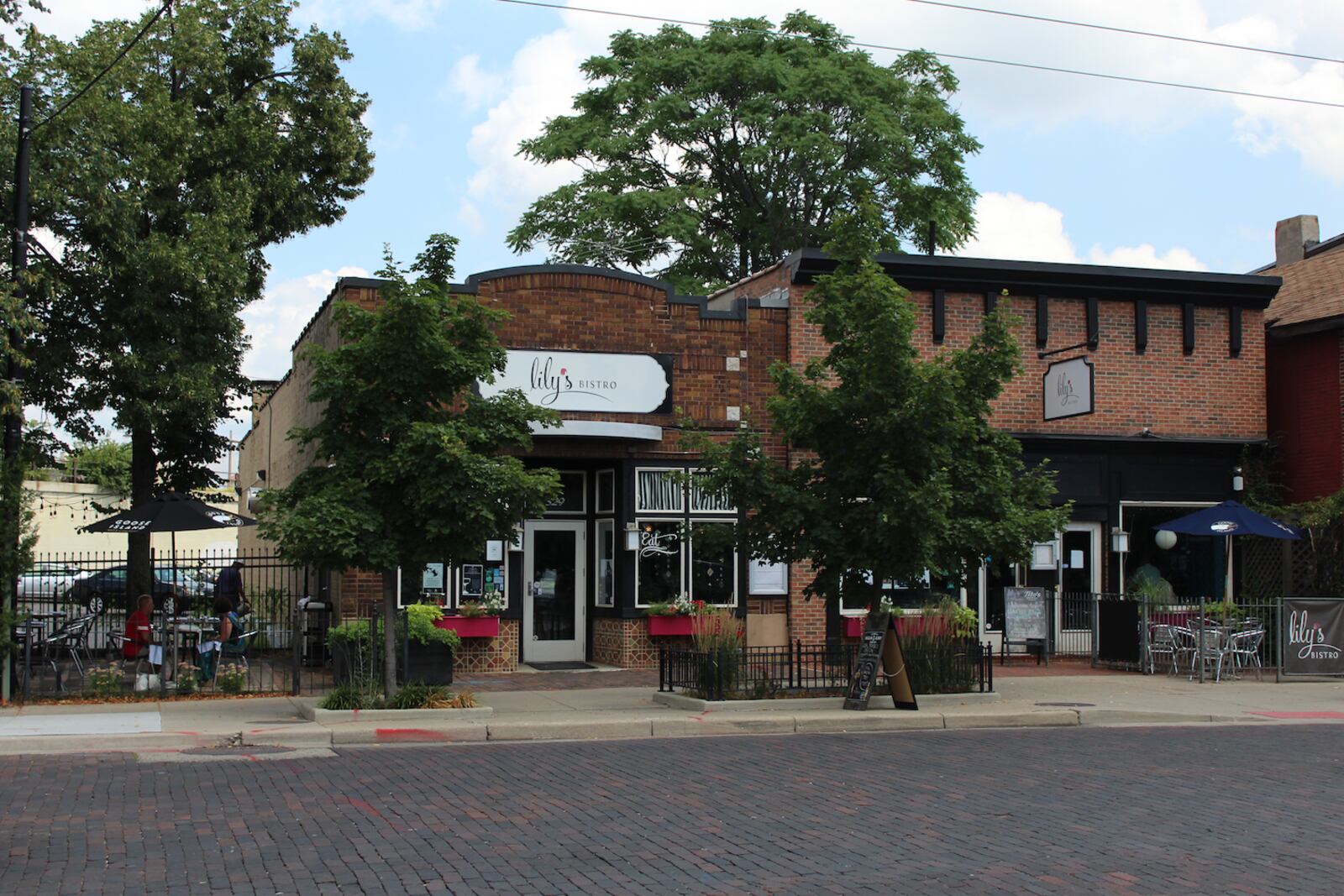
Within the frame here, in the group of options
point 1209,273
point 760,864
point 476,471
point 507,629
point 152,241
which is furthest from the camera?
point 1209,273

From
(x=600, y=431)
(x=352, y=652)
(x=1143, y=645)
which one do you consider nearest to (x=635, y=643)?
(x=600, y=431)

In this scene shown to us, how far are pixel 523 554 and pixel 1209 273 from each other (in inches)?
Answer: 518

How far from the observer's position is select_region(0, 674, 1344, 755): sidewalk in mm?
13289

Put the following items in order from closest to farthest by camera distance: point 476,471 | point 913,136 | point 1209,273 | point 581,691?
point 476,471, point 581,691, point 1209,273, point 913,136

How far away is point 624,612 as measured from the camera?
2034cm

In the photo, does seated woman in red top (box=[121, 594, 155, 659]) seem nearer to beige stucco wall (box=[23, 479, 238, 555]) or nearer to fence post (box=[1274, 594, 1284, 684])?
fence post (box=[1274, 594, 1284, 684])

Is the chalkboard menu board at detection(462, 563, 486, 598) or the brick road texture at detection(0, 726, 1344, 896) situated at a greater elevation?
the chalkboard menu board at detection(462, 563, 486, 598)

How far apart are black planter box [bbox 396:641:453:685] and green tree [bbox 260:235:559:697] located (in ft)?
5.54

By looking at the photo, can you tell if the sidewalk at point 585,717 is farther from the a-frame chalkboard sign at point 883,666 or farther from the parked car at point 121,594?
the parked car at point 121,594

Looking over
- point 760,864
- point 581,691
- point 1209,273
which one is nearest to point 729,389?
point 581,691

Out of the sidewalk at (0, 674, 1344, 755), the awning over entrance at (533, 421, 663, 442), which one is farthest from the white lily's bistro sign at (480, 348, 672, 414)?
the sidewalk at (0, 674, 1344, 755)

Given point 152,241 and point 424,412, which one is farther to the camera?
point 152,241

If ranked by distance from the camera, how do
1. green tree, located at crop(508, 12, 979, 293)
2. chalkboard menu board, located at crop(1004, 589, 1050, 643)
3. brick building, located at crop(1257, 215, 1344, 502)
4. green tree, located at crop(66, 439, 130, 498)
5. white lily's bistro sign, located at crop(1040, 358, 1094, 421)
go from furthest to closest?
1. green tree, located at crop(66, 439, 130, 498)
2. green tree, located at crop(508, 12, 979, 293)
3. brick building, located at crop(1257, 215, 1344, 502)
4. chalkboard menu board, located at crop(1004, 589, 1050, 643)
5. white lily's bistro sign, located at crop(1040, 358, 1094, 421)

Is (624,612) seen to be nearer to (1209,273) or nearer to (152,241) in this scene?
(152,241)
